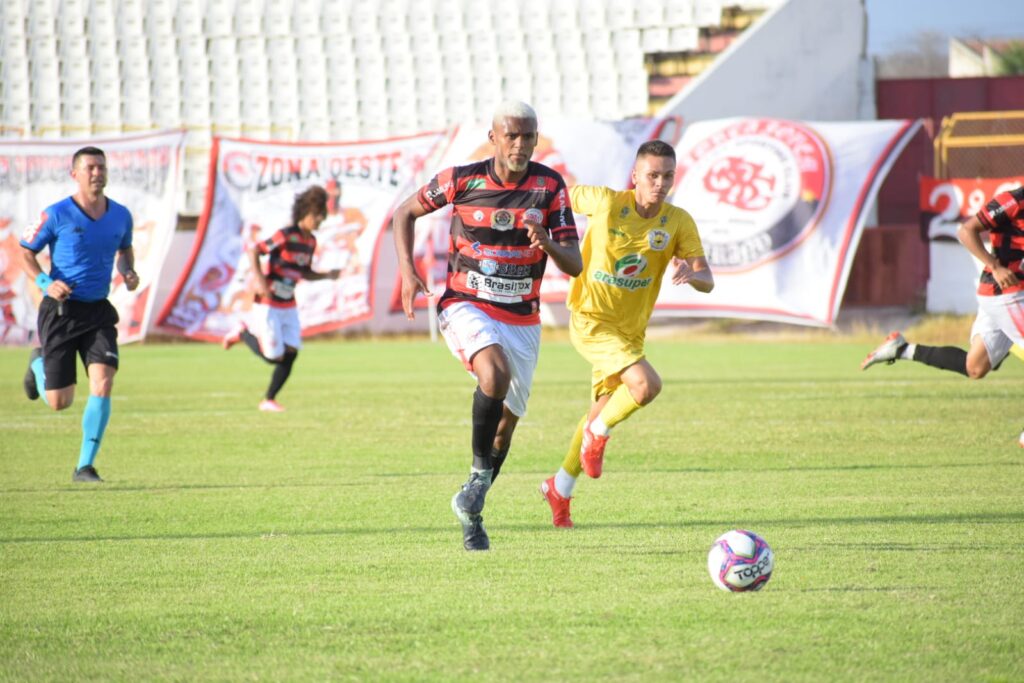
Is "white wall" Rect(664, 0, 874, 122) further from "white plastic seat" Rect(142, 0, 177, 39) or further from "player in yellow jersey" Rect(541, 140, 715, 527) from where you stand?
"player in yellow jersey" Rect(541, 140, 715, 527)

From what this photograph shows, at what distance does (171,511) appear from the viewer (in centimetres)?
767

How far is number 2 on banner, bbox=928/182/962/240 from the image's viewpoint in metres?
21.7

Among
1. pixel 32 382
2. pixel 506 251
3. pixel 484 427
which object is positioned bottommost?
pixel 32 382

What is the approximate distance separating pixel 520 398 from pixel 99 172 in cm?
369

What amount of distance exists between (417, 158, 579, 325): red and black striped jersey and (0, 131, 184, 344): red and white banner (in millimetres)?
17064

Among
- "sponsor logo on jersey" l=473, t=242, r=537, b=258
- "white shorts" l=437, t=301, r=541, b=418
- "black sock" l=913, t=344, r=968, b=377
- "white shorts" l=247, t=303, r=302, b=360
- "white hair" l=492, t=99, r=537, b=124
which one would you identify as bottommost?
"white shorts" l=247, t=303, r=302, b=360

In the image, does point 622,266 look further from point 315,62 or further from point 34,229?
point 315,62

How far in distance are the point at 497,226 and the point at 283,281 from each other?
8063mm

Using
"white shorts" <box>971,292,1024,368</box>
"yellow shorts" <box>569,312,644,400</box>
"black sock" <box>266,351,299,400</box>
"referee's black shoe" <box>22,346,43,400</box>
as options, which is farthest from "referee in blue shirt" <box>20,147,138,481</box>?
"white shorts" <box>971,292,1024,368</box>

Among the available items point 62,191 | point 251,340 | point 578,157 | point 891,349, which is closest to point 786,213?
point 578,157

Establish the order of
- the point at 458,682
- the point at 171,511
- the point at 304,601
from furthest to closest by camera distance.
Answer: the point at 171,511 < the point at 304,601 < the point at 458,682

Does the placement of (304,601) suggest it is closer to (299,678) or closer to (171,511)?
(299,678)

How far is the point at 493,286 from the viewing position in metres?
6.60

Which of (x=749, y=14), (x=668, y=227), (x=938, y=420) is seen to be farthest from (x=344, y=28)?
(x=668, y=227)
